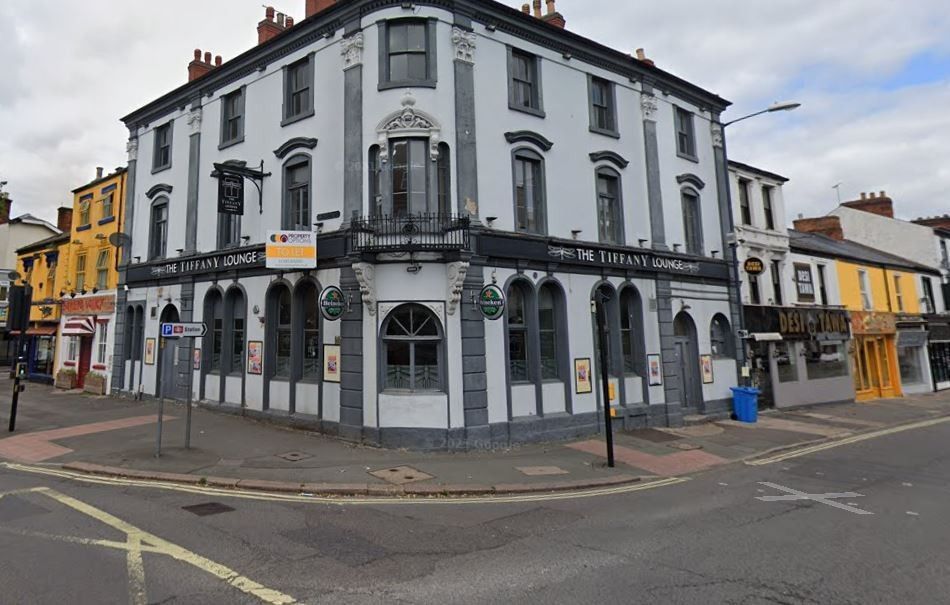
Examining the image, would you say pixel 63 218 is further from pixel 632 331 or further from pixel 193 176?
pixel 632 331

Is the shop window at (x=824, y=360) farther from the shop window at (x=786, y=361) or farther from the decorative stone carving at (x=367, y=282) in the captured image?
the decorative stone carving at (x=367, y=282)

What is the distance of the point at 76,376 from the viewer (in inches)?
877

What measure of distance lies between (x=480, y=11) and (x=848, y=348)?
22304 millimetres

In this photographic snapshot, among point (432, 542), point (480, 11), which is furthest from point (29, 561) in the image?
point (480, 11)

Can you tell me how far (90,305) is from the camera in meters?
22.3

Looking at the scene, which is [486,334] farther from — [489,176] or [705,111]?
[705,111]

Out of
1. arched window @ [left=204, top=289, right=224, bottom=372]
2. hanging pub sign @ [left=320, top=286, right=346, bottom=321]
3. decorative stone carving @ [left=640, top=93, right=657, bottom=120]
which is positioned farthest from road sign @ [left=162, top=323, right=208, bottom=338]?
decorative stone carving @ [left=640, top=93, right=657, bottom=120]

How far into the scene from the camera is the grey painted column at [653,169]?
54.9 ft

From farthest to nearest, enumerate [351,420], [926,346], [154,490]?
[926,346], [351,420], [154,490]

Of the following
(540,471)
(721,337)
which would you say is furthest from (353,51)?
(721,337)

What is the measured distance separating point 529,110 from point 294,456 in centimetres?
1084

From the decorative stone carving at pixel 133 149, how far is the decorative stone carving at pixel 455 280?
55.1 feet

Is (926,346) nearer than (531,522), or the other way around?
(531,522)

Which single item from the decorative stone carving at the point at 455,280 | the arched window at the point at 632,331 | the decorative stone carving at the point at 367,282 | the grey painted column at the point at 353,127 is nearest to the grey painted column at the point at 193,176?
the grey painted column at the point at 353,127
